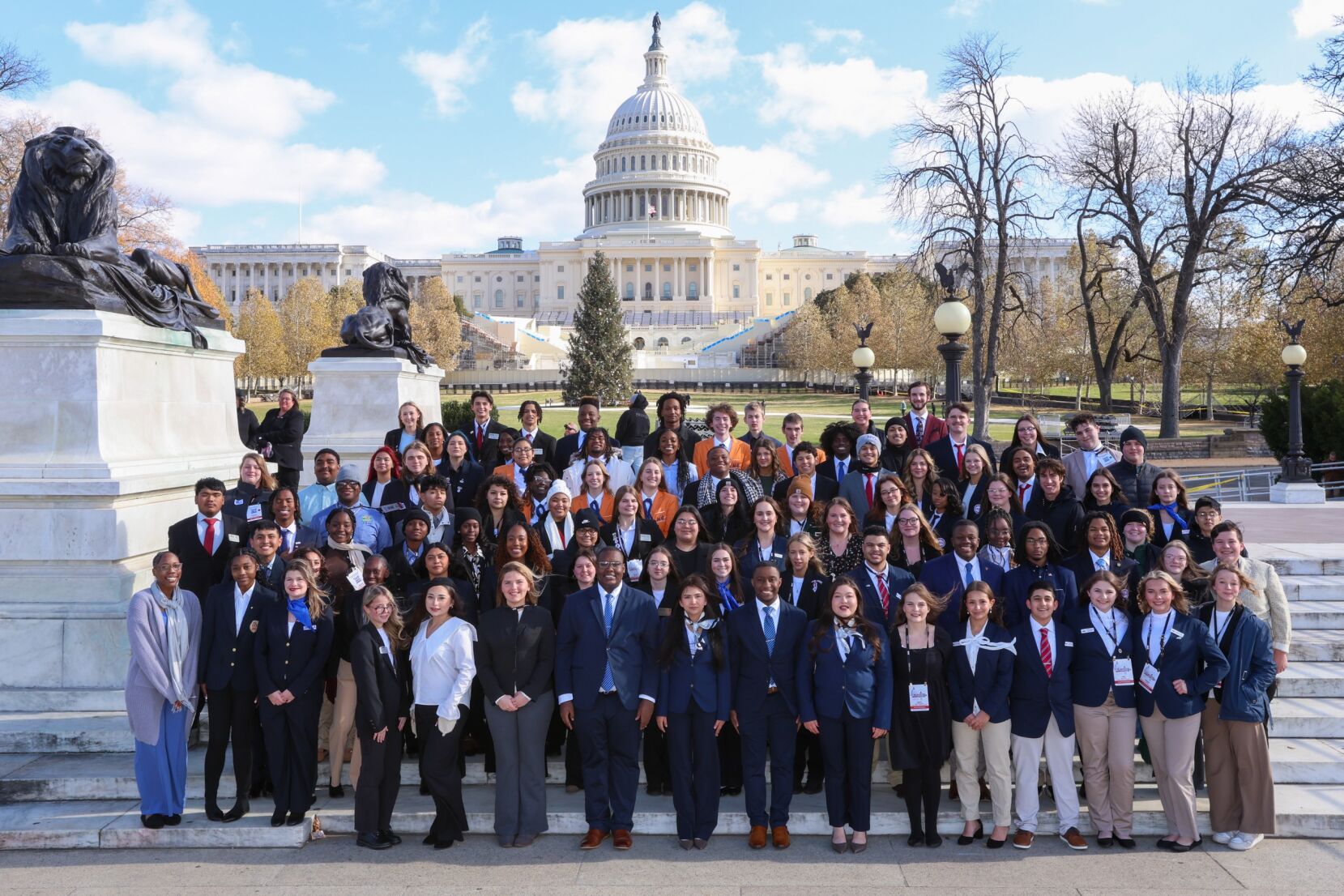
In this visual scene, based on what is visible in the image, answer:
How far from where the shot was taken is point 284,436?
1166cm

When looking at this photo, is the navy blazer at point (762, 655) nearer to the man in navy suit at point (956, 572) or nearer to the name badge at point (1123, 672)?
the man in navy suit at point (956, 572)

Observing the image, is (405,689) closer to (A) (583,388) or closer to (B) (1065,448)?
(B) (1065,448)

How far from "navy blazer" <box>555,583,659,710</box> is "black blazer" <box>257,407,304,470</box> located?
652 cm

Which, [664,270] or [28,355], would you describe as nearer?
[28,355]

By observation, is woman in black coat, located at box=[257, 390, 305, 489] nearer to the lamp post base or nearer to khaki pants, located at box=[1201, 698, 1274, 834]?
khaki pants, located at box=[1201, 698, 1274, 834]

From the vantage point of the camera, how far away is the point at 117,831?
246 inches

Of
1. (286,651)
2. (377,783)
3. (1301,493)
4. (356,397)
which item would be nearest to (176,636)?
(286,651)

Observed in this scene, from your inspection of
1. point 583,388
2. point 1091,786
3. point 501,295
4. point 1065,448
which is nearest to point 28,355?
point 1091,786

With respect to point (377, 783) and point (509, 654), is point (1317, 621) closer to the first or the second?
point (509, 654)

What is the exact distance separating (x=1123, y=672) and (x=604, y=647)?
10.8 ft

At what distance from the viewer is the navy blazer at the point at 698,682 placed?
20.7 ft

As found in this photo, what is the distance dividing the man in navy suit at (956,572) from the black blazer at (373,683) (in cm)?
357

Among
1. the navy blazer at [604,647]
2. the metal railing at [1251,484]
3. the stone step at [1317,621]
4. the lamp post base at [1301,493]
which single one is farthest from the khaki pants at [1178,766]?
the lamp post base at [1301,493]

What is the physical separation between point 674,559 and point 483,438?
13.0ft
